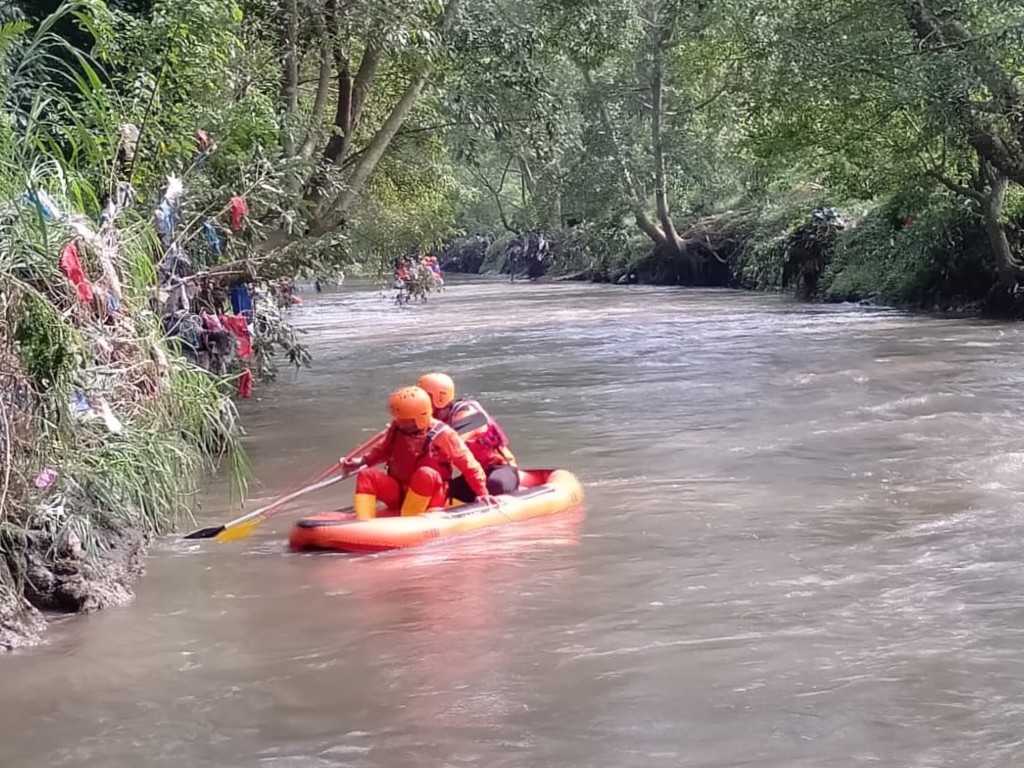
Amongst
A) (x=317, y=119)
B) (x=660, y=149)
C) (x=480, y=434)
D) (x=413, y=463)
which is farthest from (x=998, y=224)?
(x=413, y=463)

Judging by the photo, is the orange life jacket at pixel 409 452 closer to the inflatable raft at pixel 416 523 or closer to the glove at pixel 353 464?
the glove at pixel 353 464

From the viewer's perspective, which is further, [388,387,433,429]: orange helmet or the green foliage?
the green foliage

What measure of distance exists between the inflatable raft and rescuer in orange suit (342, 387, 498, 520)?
0.35 ft

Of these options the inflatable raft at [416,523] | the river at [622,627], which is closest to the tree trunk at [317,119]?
the river at [622,627]

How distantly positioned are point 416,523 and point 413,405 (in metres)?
0.64

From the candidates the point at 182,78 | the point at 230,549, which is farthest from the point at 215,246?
the point at 230,549

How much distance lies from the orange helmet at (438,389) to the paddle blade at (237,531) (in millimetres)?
1196

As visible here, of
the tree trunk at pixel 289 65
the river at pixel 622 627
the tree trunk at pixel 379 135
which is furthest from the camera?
the tree trunk at pixel 379 135

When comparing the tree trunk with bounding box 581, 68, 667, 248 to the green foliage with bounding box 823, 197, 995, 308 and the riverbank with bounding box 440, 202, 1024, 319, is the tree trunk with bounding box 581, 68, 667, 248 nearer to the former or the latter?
the riverbank with bounding box 440, 202, 1024, 319

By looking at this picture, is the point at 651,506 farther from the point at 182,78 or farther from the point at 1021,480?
the point at 182,78

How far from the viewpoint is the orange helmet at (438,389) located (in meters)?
7.28

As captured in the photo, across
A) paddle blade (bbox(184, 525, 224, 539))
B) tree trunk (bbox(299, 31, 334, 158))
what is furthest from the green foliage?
paddle blade (bbox(184, 525, 224, 539))

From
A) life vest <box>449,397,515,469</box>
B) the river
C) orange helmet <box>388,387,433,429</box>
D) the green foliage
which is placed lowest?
the river

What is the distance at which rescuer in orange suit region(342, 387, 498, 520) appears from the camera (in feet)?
22.7
